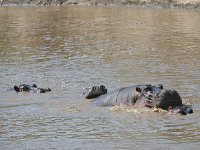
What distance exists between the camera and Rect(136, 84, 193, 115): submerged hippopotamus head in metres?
12.9

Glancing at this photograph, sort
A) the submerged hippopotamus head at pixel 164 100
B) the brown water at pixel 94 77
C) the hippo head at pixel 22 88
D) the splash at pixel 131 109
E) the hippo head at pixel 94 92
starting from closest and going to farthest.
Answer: the brown water at pixel 94 77
the submerged hippopotamus head at pixel 164 100
the splash at pixel 131 109
the hippo head at pixel 94 92
the hippo head at pixel 22 88

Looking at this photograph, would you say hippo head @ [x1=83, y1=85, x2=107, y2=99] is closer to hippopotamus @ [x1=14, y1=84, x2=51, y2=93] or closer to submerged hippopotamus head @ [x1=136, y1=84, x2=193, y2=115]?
hippopotamus @ [x1=14, y1=84, x2=51, y2=93]

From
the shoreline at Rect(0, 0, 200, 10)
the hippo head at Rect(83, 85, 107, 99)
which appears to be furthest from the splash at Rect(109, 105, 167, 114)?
the shoreline at Rect(0, 0, 200, 10)

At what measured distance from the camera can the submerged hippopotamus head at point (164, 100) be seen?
1287 cm

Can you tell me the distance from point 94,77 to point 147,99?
559cm

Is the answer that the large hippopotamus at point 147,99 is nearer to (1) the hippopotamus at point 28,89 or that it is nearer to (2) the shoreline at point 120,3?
(1) the hippopotamus at point 28,89

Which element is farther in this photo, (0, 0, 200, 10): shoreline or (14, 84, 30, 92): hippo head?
(0, 0, 200, 10): shoreline

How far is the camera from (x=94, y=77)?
1883 centimetres

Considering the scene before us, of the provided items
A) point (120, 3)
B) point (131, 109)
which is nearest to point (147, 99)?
point (131, 109)

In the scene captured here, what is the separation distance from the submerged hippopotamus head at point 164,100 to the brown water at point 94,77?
0.20 metres

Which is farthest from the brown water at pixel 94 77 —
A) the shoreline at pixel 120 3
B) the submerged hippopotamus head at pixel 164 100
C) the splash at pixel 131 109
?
the shoreline at pixel 120 3

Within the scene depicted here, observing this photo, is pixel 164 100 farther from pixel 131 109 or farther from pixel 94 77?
pixel 94 77

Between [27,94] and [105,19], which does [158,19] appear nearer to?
[105,19]

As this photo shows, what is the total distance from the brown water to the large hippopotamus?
227 mm
